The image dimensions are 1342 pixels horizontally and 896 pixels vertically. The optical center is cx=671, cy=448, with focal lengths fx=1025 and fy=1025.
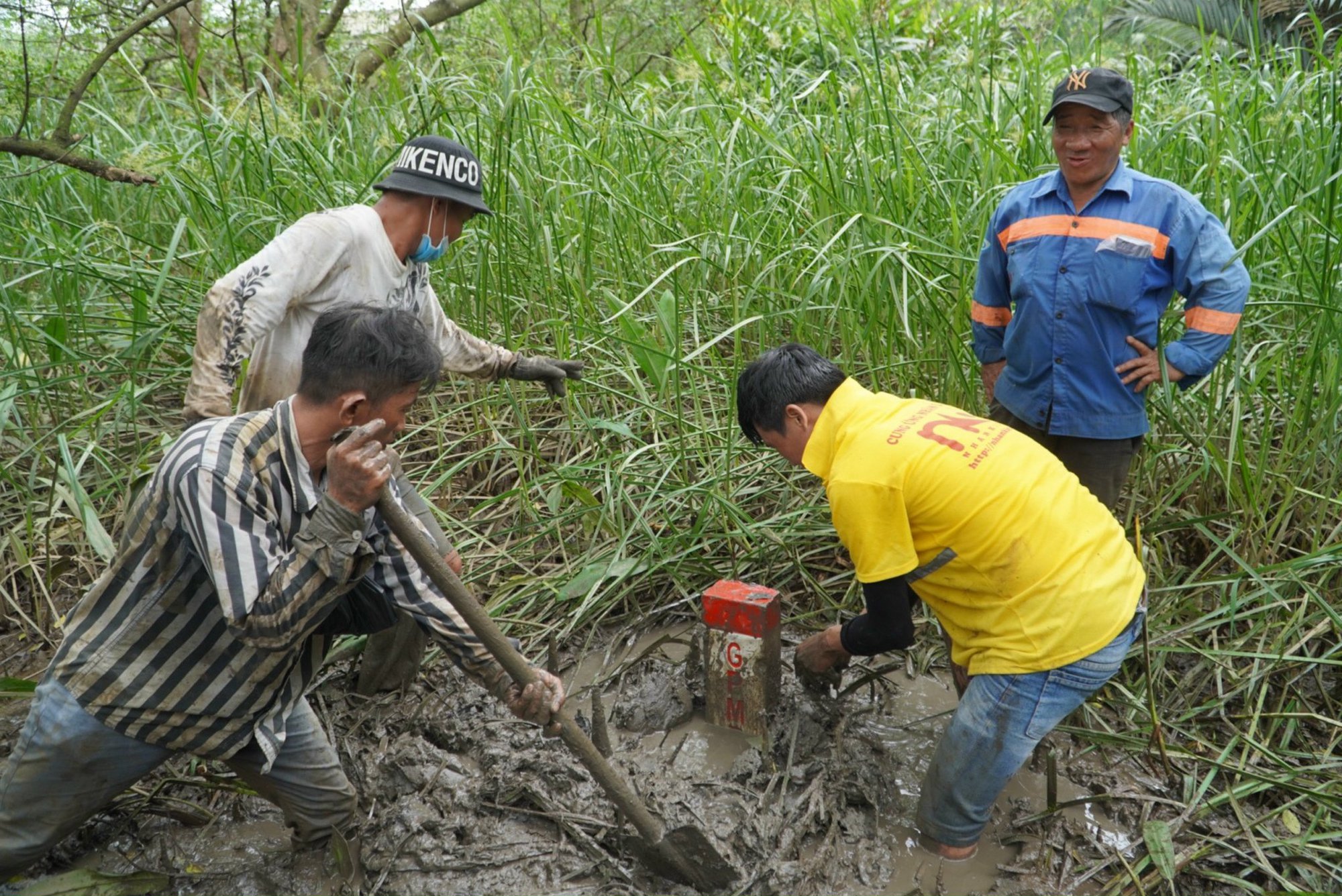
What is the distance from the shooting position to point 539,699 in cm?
212

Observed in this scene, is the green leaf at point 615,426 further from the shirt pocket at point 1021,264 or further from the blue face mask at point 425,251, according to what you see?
the shirt pocket at point 1021,264

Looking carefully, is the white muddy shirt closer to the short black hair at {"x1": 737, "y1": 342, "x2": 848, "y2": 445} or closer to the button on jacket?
the short black hair at {"x1": 737, "y1": 342, "x2": 848, "y2": 445}

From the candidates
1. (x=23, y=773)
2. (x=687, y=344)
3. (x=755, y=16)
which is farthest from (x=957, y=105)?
(x=23, y=773)

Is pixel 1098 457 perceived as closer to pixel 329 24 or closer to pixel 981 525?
pixel 981 525

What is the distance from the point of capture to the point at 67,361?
3.60 m

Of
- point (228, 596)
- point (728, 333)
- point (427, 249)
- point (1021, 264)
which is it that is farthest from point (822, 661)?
point (427, 249)

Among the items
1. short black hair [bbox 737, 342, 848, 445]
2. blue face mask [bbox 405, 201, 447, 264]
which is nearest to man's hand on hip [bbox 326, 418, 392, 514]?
short black hair [bbox 737, 342, 848, 445]

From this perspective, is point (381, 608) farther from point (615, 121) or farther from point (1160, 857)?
point (615, 121)

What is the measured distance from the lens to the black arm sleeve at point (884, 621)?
2219 millimetres

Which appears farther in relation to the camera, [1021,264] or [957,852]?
[1021,264]

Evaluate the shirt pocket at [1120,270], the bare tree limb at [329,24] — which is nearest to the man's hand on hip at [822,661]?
the shirt pocket at [1120,270]

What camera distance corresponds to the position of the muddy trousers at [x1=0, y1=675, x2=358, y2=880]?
6.86 feet

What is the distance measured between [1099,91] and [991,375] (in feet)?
2.73

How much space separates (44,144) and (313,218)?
65cm
